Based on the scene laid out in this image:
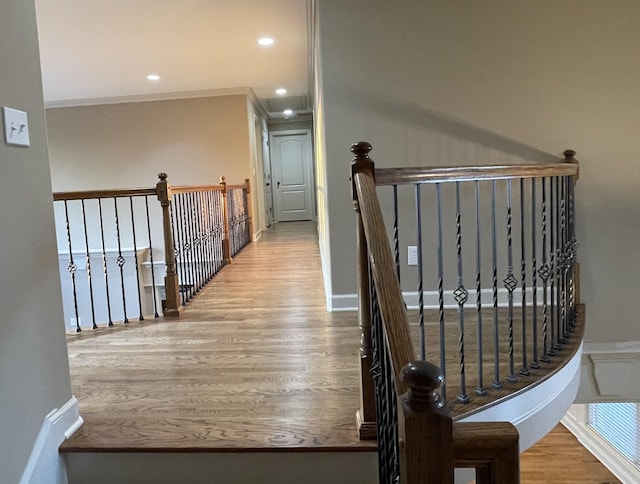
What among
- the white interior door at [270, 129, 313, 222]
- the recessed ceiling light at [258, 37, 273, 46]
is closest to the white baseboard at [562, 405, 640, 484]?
the recessed ceiling light at [258, 37, 273, 46]

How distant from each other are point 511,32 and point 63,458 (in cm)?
323

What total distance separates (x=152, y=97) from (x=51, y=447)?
6.76 m

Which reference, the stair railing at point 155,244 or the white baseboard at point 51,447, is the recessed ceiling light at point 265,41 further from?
the white baseboard at point 51,447

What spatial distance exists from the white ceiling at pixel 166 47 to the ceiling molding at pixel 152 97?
0.03m

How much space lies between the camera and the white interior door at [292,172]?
1018 cm

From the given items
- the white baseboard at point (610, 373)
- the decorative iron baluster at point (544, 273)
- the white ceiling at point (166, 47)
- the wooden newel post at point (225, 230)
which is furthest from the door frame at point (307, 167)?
the decorative iron baluster at point (544, 273)

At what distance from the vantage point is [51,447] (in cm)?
153

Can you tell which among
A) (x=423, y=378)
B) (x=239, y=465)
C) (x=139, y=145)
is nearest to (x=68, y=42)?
(x=139, y=145)

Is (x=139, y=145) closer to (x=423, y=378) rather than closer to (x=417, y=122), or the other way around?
(x=417, y=122)

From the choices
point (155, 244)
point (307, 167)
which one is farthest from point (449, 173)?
point (307, 167)

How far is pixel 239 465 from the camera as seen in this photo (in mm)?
1537

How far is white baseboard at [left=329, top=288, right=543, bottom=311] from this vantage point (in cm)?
301

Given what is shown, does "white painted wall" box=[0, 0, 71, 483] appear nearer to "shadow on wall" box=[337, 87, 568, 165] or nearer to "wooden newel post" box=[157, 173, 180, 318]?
"wooden newel post" box=[157, 173, 180, 318]

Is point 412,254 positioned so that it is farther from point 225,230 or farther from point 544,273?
point 225,230
